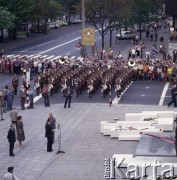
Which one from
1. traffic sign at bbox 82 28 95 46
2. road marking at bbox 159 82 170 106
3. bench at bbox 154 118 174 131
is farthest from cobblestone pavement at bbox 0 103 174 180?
traffic sign at bbox 82 28 95 46

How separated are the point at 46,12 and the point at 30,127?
59.7 meters

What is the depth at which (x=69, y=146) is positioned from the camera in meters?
30.5

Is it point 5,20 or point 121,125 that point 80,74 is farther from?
point 5,20

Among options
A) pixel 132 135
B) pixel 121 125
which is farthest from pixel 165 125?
pixel 121 125

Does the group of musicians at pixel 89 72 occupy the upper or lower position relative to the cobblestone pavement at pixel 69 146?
upper

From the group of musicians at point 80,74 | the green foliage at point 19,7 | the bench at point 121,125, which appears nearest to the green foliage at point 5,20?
the green foliage at point 19,7

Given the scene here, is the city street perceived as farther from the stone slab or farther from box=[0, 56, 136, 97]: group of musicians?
the stone slab

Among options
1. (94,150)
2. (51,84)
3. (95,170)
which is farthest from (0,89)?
(95,170)

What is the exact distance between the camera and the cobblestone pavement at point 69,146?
86.6 ft

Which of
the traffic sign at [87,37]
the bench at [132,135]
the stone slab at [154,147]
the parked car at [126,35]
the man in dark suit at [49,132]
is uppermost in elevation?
the traffic sign at [87,37]

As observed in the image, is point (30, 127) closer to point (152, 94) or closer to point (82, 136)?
point (82, 136)

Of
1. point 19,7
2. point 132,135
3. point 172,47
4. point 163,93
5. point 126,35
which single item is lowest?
point 163,93

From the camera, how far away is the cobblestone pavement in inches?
1039

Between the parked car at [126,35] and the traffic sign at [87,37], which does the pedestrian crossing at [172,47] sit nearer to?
the traffic sign at [87,37]
